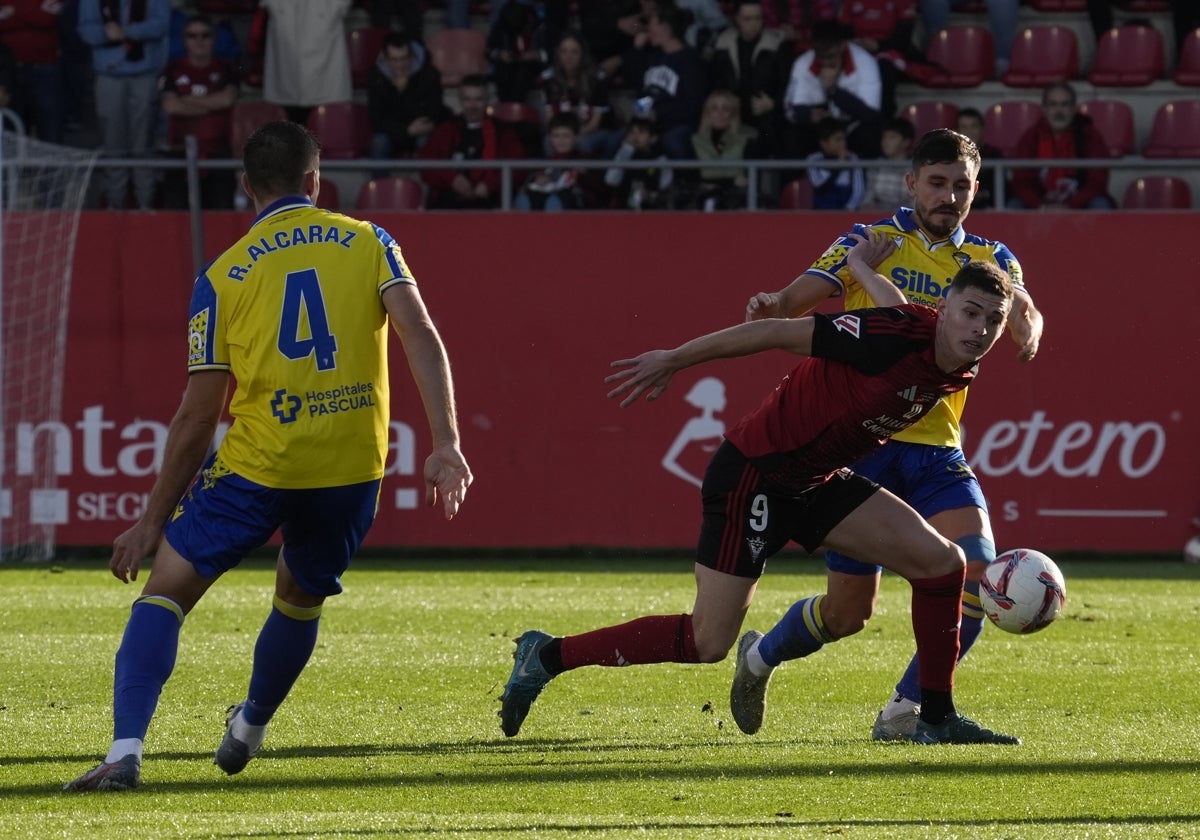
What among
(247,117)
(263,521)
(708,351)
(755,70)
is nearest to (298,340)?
(263,521)

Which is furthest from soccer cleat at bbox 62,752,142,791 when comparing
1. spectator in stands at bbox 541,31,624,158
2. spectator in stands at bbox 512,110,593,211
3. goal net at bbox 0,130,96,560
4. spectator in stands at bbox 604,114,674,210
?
spectator in stands at bbox 541,31,624,158

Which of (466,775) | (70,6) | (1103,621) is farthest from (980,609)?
(70,6)

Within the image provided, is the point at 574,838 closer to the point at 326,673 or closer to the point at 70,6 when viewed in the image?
the point at 326,673

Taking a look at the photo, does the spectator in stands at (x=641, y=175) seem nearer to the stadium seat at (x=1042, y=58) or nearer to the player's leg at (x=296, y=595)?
the stadium seat at (x=1042, y=58)

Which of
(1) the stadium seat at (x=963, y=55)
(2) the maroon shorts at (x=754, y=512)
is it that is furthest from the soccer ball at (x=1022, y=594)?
(1) the stadium seat at (x=963, y=55)

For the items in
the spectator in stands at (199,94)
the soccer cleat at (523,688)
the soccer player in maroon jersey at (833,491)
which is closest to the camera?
the soccer player in maroon jersey at (833,491)

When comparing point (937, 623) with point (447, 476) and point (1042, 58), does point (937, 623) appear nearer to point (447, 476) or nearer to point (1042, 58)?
point (447, 476)

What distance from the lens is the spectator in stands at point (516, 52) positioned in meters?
15.9

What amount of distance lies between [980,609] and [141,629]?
3250mm

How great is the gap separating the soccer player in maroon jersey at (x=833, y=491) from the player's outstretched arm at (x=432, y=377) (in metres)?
1.13

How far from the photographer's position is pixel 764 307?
265 inches

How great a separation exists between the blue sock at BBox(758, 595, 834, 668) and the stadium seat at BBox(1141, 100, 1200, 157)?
997 centimetres

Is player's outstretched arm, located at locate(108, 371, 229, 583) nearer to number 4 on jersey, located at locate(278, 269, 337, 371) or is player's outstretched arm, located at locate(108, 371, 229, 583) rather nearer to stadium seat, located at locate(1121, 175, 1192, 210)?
number 4 on jersey, located at locate(278, 269, 337, 371)

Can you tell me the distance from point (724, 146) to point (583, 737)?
8707mm
